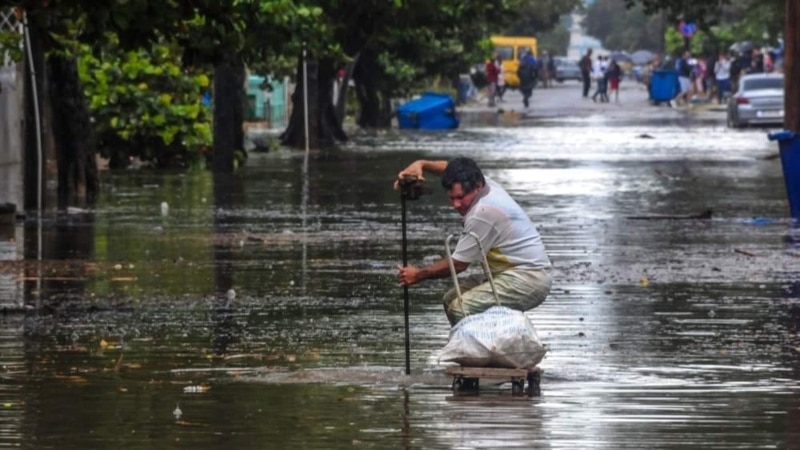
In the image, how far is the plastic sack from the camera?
33.2 feet

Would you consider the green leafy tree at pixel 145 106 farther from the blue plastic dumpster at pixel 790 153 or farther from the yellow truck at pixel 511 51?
the yellow truck at pixel 511 51

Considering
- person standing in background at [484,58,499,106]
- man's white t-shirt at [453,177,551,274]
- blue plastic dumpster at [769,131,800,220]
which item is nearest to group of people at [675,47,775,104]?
person standing in background at [484,58,499,106]

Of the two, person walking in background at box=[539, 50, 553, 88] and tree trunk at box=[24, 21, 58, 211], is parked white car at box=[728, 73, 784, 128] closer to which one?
tree trunk at box=[24, 21, 58, 211]

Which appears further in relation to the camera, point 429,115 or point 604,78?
point 604,78

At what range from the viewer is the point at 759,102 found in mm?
49500

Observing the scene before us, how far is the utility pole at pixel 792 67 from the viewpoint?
24969 mm

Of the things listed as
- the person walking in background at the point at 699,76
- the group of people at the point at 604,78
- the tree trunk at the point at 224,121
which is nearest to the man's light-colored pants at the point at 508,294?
the tree trunk at the point at 224,121

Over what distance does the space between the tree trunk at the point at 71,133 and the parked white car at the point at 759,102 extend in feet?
87.7

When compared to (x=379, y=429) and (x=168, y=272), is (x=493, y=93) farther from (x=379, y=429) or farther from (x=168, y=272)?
(x=379, y=429)

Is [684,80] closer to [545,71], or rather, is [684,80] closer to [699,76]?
[699,76]

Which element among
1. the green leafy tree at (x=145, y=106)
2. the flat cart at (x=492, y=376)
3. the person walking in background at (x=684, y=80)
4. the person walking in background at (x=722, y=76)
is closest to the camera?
the flat cart at (x=492, y=376)

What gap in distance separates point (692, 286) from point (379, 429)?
6.78 metres

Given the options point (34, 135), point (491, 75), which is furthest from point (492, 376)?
point (491, 75)

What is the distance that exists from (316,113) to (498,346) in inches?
1201
